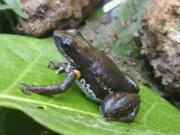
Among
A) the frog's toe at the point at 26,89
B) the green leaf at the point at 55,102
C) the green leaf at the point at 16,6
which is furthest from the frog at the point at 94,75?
the green leaf at the point at 16,6

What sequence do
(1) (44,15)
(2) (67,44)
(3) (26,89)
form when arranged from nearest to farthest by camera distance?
1. (3) (26,89)
2. (2) (67,44)
3. (1) (44,15)

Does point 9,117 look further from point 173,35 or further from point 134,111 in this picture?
point 173,35

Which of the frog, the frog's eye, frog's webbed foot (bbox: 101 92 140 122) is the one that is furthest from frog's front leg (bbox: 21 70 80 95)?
frog's webbed foot (bbox: 101 92 140 122)

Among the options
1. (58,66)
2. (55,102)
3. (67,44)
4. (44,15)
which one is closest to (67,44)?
(67,44)

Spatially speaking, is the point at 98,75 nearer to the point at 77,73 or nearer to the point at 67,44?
the point at 77,73

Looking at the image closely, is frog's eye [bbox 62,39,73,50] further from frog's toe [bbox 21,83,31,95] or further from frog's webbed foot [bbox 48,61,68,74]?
frog's toe [bbox 21,83,31,95]

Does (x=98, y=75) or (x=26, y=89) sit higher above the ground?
(x=26, y=89)

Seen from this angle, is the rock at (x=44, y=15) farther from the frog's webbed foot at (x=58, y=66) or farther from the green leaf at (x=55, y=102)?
the frog's webbed foot at (x=58, y=66)
